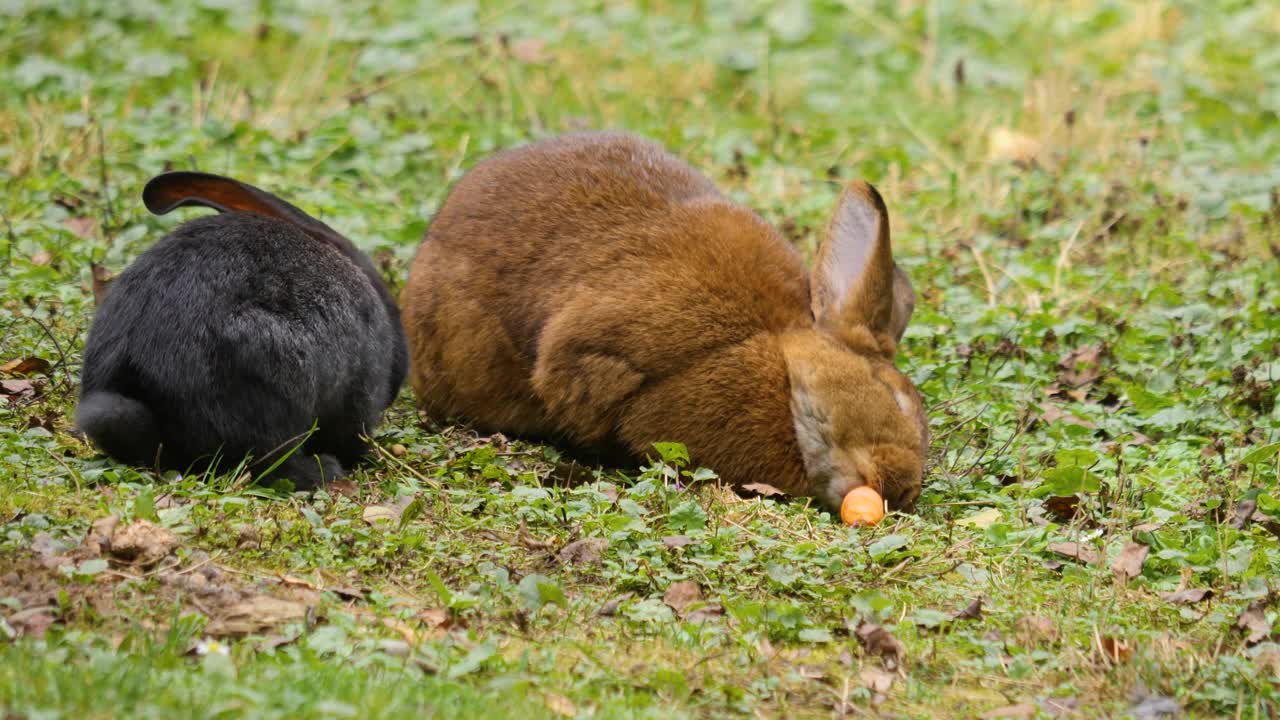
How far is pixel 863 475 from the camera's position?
4.80 m

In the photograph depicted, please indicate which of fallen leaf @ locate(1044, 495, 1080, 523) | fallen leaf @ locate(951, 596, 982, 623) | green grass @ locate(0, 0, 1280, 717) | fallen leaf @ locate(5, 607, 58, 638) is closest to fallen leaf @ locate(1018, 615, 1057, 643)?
green grass @ locate(0, 0, 1280, 717)

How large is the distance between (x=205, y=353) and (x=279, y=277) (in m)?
0.35

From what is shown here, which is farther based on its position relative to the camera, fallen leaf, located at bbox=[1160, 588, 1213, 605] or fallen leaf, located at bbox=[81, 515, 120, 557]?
fallen leaf, located at bbox=[1160, 588, 1213, 605]

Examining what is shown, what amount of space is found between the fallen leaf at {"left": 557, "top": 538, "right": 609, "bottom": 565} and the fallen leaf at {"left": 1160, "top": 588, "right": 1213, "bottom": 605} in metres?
1.66

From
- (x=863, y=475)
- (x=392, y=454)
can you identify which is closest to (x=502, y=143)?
(x=392, y=454)

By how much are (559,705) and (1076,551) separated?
200 centimetres

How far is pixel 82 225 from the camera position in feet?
22.6

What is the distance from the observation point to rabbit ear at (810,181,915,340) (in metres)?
5.10

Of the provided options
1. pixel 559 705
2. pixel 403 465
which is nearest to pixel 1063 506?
pixel 403 465

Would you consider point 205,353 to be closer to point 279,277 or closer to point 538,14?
point 279,277

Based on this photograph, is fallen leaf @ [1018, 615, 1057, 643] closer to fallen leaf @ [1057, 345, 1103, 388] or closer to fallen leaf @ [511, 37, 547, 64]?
fallen leaf @ [1057, 345, 1103, 388]

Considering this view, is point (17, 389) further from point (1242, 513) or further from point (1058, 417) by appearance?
point (1242, 513)

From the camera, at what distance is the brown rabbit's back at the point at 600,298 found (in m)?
5.09

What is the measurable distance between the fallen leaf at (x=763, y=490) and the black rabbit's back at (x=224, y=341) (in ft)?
4.57
